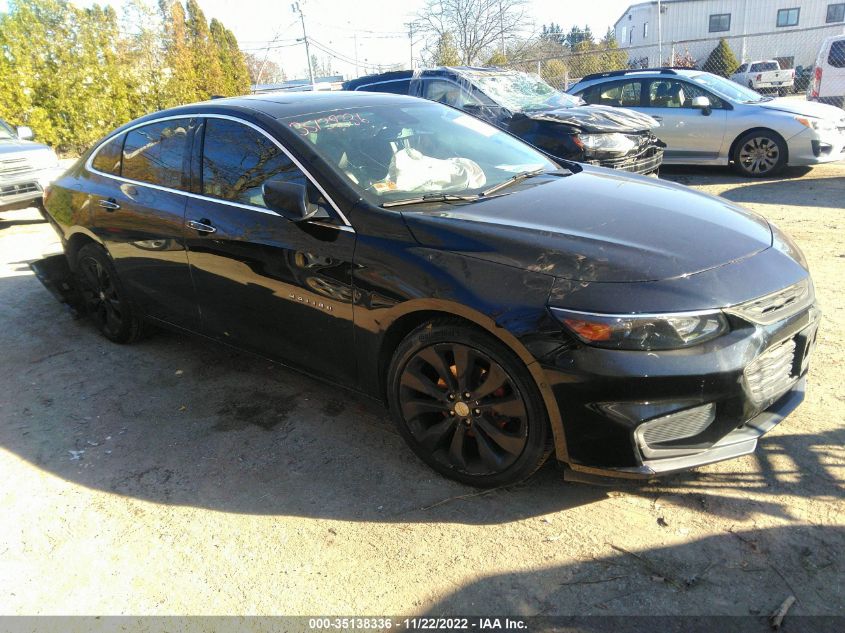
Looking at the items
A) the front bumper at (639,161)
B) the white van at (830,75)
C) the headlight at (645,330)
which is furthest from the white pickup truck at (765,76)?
the headlight at (645,330)

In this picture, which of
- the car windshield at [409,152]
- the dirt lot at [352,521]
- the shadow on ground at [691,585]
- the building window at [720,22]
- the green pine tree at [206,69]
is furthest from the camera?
the building window at [720,22]

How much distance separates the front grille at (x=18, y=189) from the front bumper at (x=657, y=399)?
9.73 metres

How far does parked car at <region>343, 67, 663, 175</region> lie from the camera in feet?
23.9

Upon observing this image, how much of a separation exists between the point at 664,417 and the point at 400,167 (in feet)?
6.02

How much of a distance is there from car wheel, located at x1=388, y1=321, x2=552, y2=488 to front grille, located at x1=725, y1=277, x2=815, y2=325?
34.1 inches

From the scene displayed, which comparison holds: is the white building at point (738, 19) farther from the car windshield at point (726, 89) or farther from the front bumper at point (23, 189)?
the front bumper at point (23, 189)

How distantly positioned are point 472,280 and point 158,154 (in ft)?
8.35

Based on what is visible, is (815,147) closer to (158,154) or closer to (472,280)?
(472,280)

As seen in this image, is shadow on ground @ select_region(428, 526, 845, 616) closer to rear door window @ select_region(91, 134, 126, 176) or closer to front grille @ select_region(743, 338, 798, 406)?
front grille @ select_region(743, 338, 798, 406)

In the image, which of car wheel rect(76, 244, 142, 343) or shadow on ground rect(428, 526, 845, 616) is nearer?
shadow on ground rect(428, 526, 845, 616)

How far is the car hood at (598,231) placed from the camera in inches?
100

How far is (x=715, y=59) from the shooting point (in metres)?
32.3

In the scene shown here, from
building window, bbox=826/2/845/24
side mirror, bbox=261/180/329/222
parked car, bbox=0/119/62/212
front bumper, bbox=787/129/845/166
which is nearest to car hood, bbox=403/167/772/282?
side mirror, bbox=261/180/329/222

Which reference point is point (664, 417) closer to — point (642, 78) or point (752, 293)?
point (752, 293)
